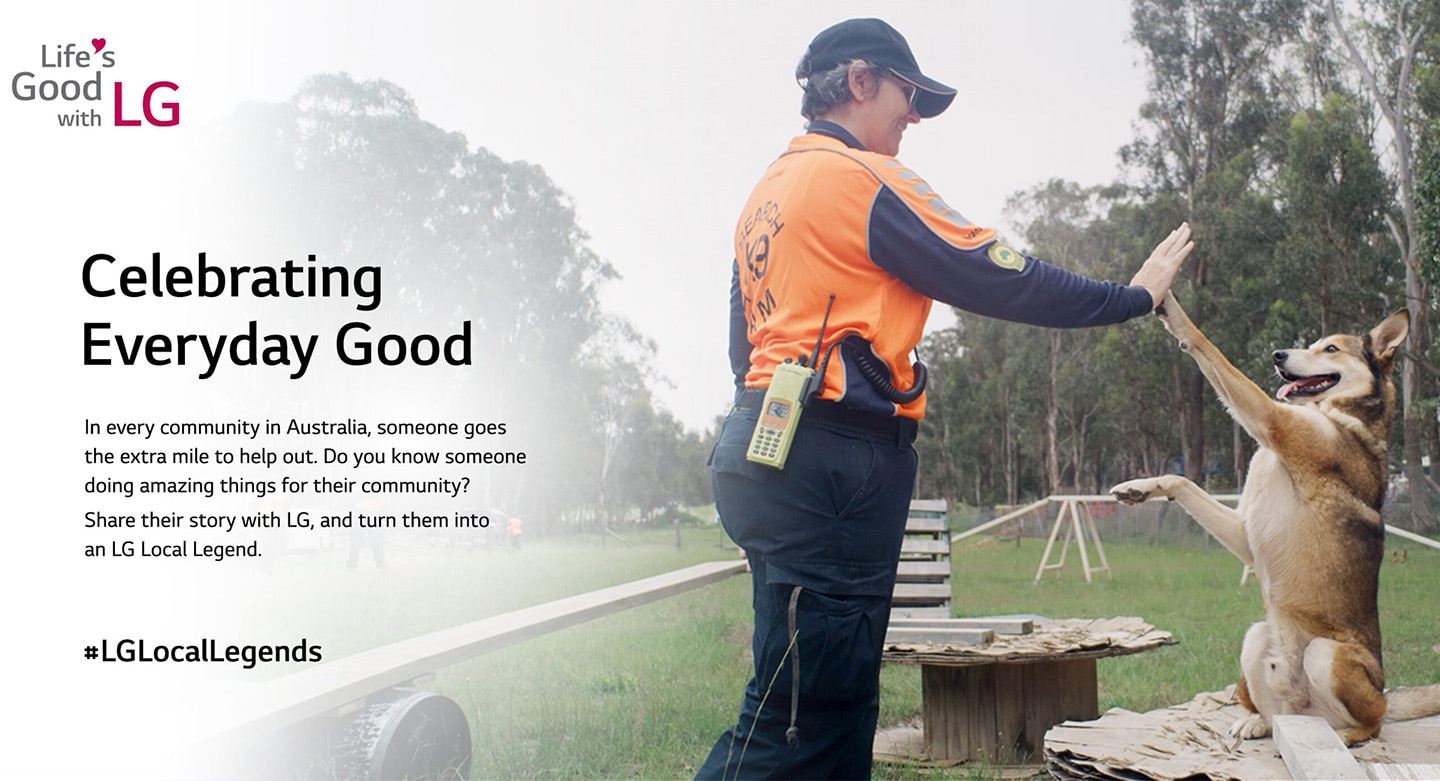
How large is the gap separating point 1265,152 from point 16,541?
20208mm

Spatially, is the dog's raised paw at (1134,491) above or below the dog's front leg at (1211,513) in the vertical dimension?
above

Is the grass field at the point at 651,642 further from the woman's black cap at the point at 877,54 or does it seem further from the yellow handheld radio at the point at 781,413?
the woman's black cap at the point at 877,54

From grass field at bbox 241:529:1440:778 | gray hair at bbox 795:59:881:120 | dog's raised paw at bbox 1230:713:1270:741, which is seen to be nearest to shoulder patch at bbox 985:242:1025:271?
gray hair at bbox 795:59:881:120

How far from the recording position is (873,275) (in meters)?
1.70

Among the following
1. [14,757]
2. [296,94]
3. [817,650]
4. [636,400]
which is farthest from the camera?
[636,400]

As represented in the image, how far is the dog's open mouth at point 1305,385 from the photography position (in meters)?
2.61

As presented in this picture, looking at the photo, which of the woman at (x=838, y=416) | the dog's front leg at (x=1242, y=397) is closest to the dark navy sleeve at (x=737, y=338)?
the woman at (x=838, y=416)

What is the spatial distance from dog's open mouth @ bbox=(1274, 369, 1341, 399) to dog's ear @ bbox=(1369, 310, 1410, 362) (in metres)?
0.10

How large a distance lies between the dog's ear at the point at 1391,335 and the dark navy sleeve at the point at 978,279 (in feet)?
3.53

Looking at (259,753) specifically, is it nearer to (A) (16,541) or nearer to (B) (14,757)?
(B) (14,757)

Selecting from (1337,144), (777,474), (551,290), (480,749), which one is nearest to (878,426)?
(777,474)

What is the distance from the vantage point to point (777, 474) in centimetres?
167

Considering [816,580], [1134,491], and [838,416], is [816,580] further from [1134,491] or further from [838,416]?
[1134,491]

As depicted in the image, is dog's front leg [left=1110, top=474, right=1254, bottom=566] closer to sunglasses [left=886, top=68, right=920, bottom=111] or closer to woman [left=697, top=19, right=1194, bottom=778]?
woman [left=697, top=19, right=1194, bottom=778]
